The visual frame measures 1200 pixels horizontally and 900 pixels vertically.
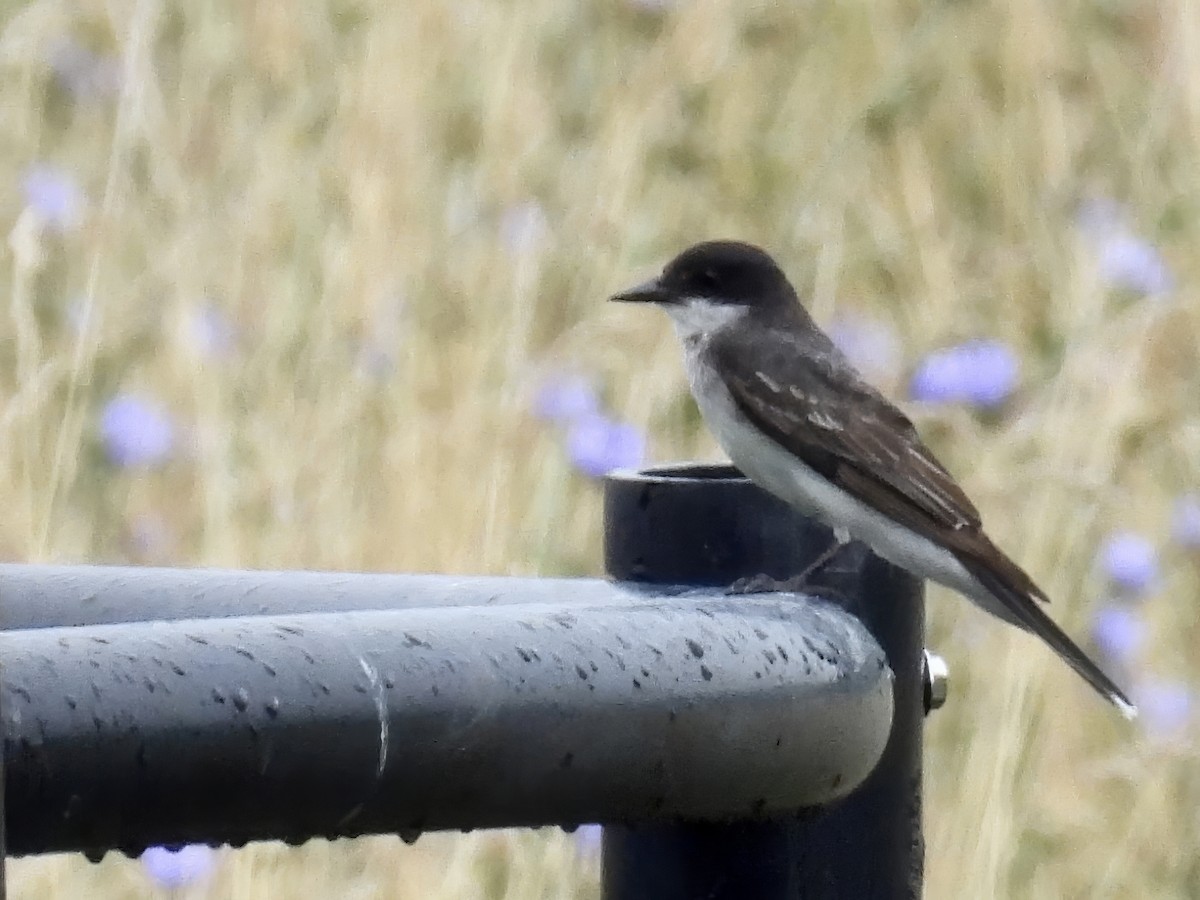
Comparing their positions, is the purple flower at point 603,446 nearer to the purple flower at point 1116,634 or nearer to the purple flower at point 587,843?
the purple flower at point 587,843

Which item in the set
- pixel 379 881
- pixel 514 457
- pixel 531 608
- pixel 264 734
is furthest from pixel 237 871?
pixel 264 734

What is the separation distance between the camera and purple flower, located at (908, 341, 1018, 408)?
3961 mm

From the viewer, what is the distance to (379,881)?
338 centimetres

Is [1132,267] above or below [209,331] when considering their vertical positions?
above

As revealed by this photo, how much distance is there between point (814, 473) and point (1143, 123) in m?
1.92

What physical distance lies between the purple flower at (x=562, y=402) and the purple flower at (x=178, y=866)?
1.03m

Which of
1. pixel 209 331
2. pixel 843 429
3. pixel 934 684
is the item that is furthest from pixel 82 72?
pixel 934 684

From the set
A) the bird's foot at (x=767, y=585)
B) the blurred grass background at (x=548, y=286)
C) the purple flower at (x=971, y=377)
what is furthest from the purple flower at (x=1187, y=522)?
the bird's foot at (x=767, y=585)

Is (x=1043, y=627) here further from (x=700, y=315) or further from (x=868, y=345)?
(x=868, y=345)

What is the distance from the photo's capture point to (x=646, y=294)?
4.20 metres

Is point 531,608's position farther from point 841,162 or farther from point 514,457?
point 841,162

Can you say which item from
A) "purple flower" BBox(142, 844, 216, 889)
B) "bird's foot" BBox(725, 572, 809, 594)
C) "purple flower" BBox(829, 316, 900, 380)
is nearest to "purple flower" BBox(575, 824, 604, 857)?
"purple flower" BBox(142, 844, 216, 889)

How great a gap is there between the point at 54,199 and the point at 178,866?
1662 millimetres

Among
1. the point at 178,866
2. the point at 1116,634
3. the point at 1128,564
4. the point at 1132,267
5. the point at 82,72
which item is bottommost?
the point at 178,866
